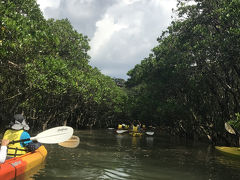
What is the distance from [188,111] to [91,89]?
1153 cm

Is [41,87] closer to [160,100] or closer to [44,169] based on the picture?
[44,169]

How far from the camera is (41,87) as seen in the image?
1541 cm

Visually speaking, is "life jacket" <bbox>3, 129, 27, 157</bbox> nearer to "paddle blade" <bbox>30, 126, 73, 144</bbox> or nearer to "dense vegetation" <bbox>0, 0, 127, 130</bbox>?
"paddle blade" <bbox>30, 126, 73, 144</bbox>

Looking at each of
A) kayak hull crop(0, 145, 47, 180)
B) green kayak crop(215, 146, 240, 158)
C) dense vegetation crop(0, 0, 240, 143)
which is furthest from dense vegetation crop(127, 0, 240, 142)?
kayak hull crop(0, 145, 47, 180)

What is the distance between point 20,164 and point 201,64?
12394 millimetres

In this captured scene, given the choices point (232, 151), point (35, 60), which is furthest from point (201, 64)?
point (35, 60)

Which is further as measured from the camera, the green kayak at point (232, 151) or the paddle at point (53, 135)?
the green kayak at point (232, 151)

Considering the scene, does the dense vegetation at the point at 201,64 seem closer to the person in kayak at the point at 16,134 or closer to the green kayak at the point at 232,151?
the green kayak at the point at 232,151

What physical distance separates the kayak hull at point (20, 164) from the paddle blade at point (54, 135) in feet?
2.01

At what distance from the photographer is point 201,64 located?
15727mm

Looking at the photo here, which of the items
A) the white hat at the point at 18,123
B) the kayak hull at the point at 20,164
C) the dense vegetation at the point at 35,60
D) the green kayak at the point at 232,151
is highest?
the dense vegetation at the point at 35,60

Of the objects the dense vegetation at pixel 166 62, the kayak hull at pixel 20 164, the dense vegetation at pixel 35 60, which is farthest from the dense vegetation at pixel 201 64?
the kayak hull at pixel 20 164

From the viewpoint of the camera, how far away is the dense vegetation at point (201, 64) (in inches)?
544

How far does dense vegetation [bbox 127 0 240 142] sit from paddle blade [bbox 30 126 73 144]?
366 inches
